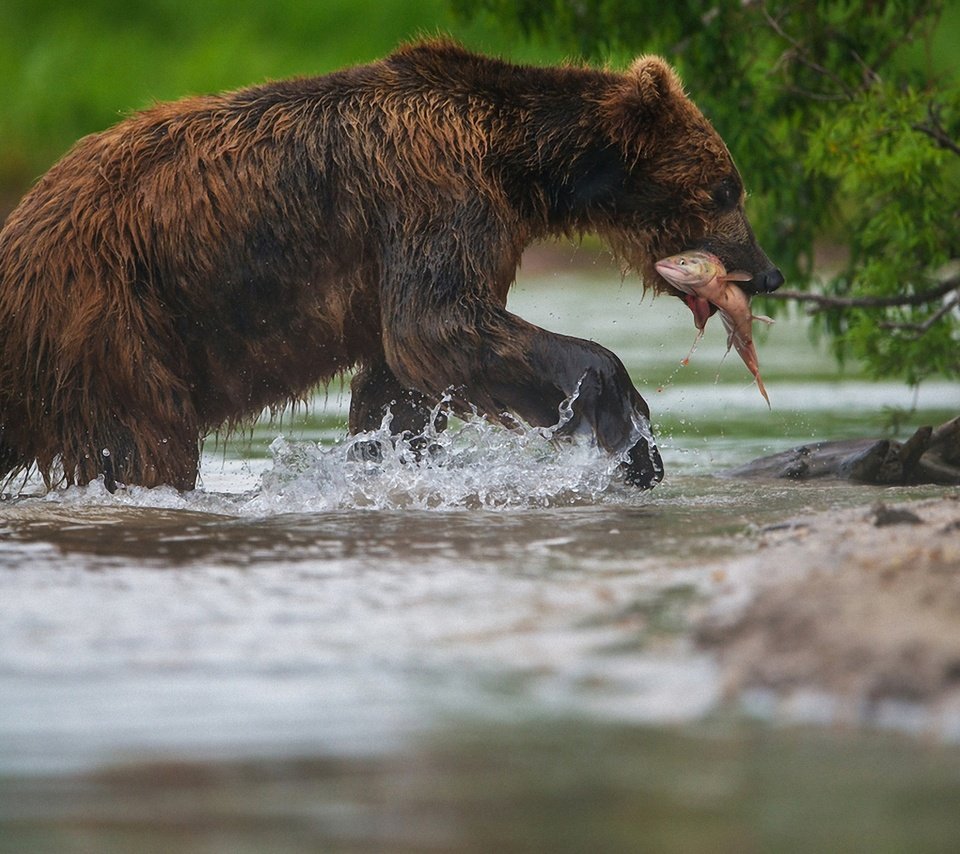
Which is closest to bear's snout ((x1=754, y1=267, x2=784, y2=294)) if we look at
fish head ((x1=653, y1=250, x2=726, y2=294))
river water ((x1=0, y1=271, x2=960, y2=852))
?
fish head ((x1=653, y1=250, x2=726, y2=294))

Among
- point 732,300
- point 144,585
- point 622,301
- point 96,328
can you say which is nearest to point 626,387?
point 732,300

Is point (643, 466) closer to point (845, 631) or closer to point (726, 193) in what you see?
point (726, 193)

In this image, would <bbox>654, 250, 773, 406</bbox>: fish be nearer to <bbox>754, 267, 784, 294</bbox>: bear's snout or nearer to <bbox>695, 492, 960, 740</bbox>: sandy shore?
<bbox>754, 267, 784, 294</bbox>: bear's snout

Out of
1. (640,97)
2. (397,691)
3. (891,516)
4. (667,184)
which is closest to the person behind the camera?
(397,691)

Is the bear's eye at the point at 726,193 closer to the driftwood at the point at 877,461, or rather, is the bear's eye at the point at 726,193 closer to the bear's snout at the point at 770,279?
the bear's snout at the point at 770,279

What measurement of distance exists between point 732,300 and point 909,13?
9.55ft

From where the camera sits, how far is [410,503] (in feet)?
18.6

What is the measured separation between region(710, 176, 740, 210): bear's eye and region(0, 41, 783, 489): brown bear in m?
0.38

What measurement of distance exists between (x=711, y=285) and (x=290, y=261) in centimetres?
151

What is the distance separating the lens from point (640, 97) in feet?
20.0

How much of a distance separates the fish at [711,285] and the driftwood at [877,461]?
1.26 ft

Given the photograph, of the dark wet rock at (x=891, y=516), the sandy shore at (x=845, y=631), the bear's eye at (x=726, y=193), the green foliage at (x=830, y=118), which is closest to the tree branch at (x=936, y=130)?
the green foliage at (x=830, y=118)

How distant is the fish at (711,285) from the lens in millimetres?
6277

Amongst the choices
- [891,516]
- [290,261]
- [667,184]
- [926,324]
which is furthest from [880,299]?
[891,516]
